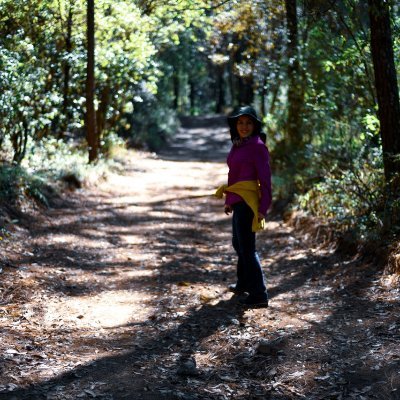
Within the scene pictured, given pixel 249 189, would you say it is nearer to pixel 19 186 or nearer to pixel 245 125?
pixel 245 125

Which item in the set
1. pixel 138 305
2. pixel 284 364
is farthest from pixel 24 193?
pixel 284 364

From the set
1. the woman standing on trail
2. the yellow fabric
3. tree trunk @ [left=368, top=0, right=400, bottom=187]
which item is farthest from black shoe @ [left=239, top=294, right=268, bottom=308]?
tree trunk @ [left=368, top=0, right=400, bottom=187]

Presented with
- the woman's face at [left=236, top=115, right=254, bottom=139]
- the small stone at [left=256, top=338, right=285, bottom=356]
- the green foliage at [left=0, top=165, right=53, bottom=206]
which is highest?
the woman's face at [left=236, top=115, right=254, bottom=139]

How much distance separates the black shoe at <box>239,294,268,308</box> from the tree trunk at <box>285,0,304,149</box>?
20.4 feet

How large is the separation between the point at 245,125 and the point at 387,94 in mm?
2427

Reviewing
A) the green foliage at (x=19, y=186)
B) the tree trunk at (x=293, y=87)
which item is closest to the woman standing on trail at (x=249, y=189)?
the green foliage at (x=19, y=186)

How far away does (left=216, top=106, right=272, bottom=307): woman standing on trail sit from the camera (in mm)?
5426

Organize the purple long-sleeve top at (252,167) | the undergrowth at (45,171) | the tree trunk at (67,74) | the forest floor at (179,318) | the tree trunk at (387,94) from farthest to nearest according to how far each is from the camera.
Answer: the tree trunk at (67,74)
the undergrowth at (45,171)
the tree trunk at (387,94)
the purple long-sleeve top at (252,167)
the forest floor at (179,318)

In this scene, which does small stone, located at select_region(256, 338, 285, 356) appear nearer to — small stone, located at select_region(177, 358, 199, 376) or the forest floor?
the forest floor

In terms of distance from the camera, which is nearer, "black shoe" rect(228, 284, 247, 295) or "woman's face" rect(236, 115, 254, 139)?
"woman's face" rect(236, 115, 254, 139)

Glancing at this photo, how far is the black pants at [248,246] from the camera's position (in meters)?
5.59

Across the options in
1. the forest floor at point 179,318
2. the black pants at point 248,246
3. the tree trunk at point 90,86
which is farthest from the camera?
the tree trunk at point 90,86

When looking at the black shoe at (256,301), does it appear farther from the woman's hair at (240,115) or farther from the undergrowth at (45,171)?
the undergrowth at (45,171)

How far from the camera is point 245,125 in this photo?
5.49m
